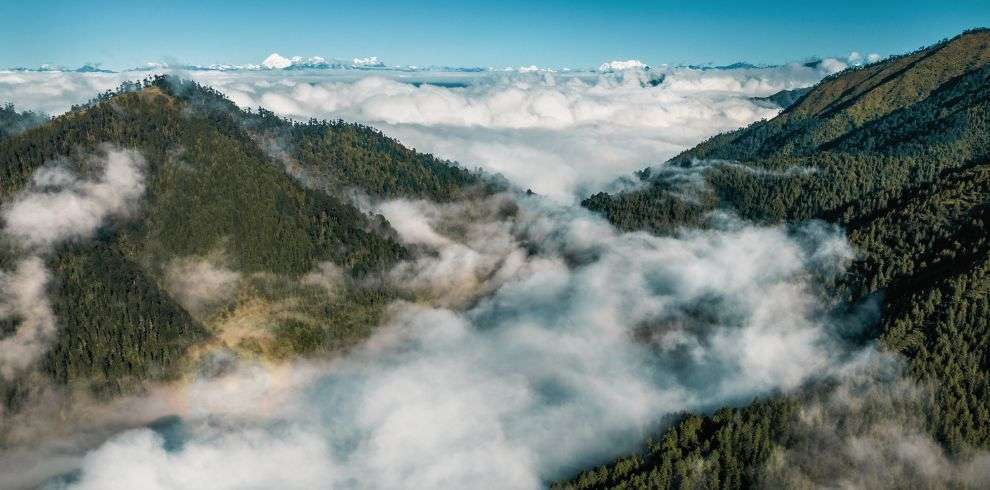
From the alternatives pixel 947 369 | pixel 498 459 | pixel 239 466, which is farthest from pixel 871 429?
pixel 239 466

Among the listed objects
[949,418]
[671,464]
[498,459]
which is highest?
[949,418]

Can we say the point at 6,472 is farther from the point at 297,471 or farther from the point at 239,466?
the point at 297,471

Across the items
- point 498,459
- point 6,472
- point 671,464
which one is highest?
point 671,464

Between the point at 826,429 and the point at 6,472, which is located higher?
the point at 826,429

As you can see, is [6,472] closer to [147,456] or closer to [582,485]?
[147,456]

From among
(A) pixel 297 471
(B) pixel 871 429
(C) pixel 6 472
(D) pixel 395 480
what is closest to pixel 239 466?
(A) pixel 297 471

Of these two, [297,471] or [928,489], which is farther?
[297,471]

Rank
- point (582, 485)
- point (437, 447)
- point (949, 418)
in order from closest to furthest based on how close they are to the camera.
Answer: point (582, 485)
point (949, 418)
point (437, 447)

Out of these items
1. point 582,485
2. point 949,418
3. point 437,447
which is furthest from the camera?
point 437,447

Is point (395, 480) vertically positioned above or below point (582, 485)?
below
